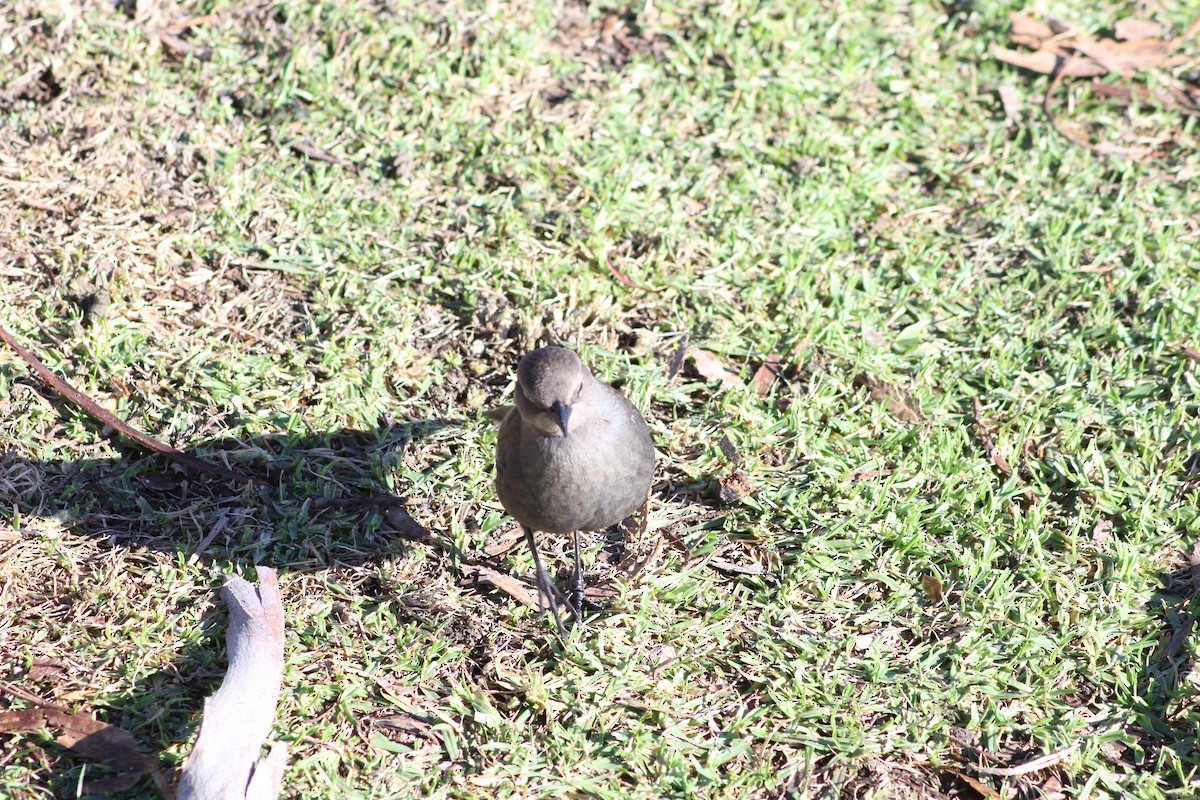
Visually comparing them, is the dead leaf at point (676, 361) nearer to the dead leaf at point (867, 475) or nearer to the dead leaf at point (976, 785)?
the dead leaf at point (867, 475)

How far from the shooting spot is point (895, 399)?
17.6 feet

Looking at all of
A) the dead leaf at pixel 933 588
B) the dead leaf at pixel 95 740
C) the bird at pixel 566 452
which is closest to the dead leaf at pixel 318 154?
the bird at pixel 566 452

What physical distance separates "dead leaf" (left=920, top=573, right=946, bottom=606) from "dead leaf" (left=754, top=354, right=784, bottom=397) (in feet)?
3.98

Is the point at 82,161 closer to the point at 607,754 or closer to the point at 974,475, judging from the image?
the point at 607,754

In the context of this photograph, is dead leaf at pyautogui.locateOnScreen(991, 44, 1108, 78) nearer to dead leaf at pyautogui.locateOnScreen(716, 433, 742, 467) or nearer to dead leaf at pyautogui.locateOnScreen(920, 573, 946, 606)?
dead leaf at pyautogui.locateOnScreen(716, 433, 742, 467)

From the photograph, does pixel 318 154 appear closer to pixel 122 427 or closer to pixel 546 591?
pixel 122 427

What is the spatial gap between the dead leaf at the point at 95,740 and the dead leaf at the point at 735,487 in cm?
248

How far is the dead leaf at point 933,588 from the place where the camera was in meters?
4.62

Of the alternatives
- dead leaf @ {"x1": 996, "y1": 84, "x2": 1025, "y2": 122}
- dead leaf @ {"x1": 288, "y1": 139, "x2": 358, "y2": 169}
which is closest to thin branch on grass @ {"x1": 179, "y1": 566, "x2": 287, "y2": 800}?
dead leaf @ {"x1": 288, "y1": 139, "x2": 358, "y2": 169}

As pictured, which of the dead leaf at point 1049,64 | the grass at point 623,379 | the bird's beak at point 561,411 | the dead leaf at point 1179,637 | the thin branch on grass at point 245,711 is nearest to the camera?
the thin branch on grass at point 245,711

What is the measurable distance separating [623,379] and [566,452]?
1.21 metres

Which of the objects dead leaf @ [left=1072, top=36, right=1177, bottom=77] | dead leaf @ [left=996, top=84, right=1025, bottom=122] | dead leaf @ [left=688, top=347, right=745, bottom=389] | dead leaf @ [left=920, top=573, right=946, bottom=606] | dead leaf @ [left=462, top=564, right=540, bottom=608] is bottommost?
dead leaf @ [left=462, top=564, right=540, bottom=608]

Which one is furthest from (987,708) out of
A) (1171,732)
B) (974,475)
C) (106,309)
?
(106,309)

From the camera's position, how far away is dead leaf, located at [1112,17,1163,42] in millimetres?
7152
